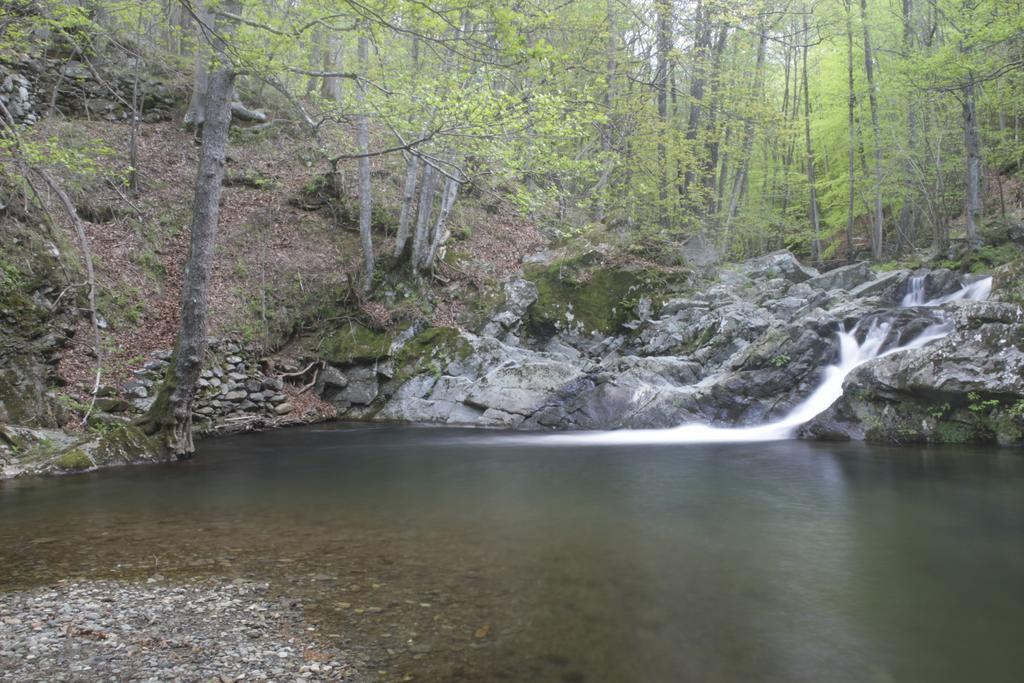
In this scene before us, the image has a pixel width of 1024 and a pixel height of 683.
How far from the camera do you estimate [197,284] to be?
869 cm

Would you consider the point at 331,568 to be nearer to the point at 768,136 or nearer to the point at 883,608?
the point at 883,608

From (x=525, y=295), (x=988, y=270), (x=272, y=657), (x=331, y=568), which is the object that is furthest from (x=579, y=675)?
(x=988, y=270)

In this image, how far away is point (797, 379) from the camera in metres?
11.7

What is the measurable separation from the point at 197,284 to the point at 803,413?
1052 centimetres

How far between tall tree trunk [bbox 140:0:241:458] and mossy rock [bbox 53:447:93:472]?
3.00 feet

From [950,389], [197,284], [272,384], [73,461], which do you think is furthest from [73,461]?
[950,389]

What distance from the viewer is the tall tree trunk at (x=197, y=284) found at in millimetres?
8367

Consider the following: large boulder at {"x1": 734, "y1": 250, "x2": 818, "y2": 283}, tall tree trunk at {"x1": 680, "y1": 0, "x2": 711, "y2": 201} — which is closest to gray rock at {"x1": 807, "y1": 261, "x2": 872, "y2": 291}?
large boulder at {"x1": 734, "y1": 250, "x2": 818, "y2": 283}

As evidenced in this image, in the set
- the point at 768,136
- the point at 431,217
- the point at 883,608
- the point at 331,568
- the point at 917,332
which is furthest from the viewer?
the point at 768,136

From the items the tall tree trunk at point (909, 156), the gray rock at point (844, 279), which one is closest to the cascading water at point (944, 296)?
the gray rock at point (844, 279)

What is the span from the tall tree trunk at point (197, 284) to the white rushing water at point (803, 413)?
610 cm

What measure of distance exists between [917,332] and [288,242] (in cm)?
1427

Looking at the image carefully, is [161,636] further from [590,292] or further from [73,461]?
[590,292]

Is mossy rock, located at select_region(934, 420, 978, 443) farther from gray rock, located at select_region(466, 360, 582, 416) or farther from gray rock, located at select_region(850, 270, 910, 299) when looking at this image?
gray rock, located at select_region(466, 360, 582, 416)
